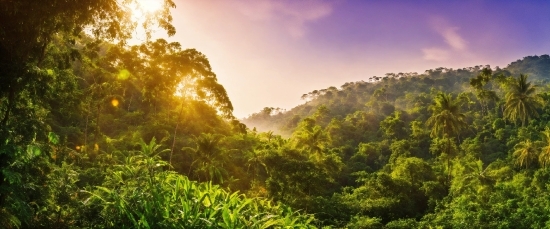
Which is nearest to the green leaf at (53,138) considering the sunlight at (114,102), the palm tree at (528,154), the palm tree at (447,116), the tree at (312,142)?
the sunlight at (114,102)

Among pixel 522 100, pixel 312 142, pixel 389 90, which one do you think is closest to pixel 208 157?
pixel 312 142

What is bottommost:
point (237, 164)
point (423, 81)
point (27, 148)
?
point (237, 164)

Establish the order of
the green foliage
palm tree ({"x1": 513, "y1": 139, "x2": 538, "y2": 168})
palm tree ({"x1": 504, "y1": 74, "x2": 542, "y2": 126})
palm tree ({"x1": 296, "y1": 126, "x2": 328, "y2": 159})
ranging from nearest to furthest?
1. the green foliage
2. palm tree ({"x1": 513, "y1": 139, "x2": 538, "y2": 168})
3. palm tree ({"x1": 296, "y1": 126, "x2": 328, "y2": 159})
4. palm tree ({"x1": 504, "y1": 74, "x2": 542, "y2": 126})

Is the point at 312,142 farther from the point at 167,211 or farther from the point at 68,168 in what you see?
the point at 167,211

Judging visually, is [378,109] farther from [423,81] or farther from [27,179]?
[27,179]

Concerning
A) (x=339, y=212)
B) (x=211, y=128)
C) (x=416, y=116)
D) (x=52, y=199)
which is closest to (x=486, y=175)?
(x=339, y=212)

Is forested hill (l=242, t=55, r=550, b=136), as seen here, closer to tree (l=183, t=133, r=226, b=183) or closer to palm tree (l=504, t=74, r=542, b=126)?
palm tree (l=504, t=74, r=542, b=126)

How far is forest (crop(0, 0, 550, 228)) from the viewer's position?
5047mm

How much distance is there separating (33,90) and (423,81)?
120m

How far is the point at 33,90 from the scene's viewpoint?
7645 mm

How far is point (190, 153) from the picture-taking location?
1325 inches

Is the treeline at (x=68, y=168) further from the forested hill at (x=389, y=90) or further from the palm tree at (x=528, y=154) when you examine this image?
the forested hill at (x=389, y=90)

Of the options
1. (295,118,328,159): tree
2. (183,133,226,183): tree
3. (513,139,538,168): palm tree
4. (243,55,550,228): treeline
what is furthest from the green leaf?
(513,139,538,168): palm tree

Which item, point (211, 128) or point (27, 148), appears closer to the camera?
point (27, 148)
